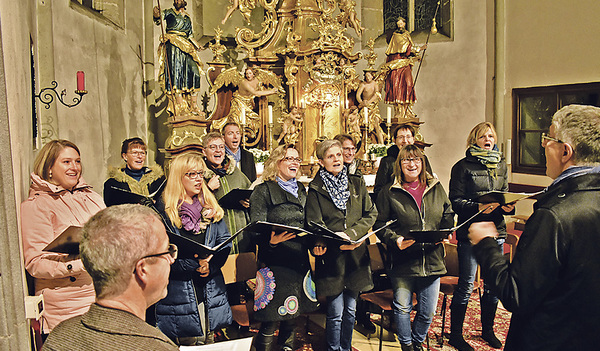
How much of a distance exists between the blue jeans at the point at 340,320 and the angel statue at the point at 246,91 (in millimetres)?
5101

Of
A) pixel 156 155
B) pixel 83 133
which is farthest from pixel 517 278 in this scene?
pixel 156 155

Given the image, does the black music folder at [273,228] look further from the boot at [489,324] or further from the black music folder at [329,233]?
the boot at [489,324]

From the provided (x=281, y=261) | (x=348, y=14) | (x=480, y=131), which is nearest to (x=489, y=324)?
(x=480, y=131)

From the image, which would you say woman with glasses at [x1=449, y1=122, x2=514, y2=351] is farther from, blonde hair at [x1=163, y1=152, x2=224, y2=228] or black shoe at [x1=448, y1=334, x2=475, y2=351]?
blonde hair at [x1=163, y1=152, x2=224, y2=228]

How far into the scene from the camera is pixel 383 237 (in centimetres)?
374

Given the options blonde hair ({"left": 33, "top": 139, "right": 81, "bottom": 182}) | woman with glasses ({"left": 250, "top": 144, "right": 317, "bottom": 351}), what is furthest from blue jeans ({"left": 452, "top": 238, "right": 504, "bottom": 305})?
blonde hair ({"left": 33, "top": 139, "right": 81, "bottom": 182})

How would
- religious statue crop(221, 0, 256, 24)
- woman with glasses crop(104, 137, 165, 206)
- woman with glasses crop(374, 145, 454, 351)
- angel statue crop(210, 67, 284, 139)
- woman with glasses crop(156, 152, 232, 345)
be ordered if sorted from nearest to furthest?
woman with glasses crop(156, 152, 232, 345), woman with glasses crop(374, 145, 454, 351), woman with glasses crop(104, 137, 165, 206), angel statue crop(210, 67, 284, 139), religious statue crop(221, 0, 256, 24)

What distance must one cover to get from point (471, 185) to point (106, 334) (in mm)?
3557

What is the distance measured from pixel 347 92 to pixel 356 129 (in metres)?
0.73

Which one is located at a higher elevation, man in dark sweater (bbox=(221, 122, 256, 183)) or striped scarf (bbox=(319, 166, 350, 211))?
man in dark sweater (bbox=(221, 122, 256, 183))

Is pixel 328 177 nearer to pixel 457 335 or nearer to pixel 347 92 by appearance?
pixel 457 335

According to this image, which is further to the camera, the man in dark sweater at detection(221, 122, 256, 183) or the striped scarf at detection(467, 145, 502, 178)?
the man in dark sweater at detection(221, 122, 256, 183)

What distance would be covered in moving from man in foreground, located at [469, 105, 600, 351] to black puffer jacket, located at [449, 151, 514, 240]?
2.18m

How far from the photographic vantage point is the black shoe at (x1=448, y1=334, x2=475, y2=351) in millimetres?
4223
